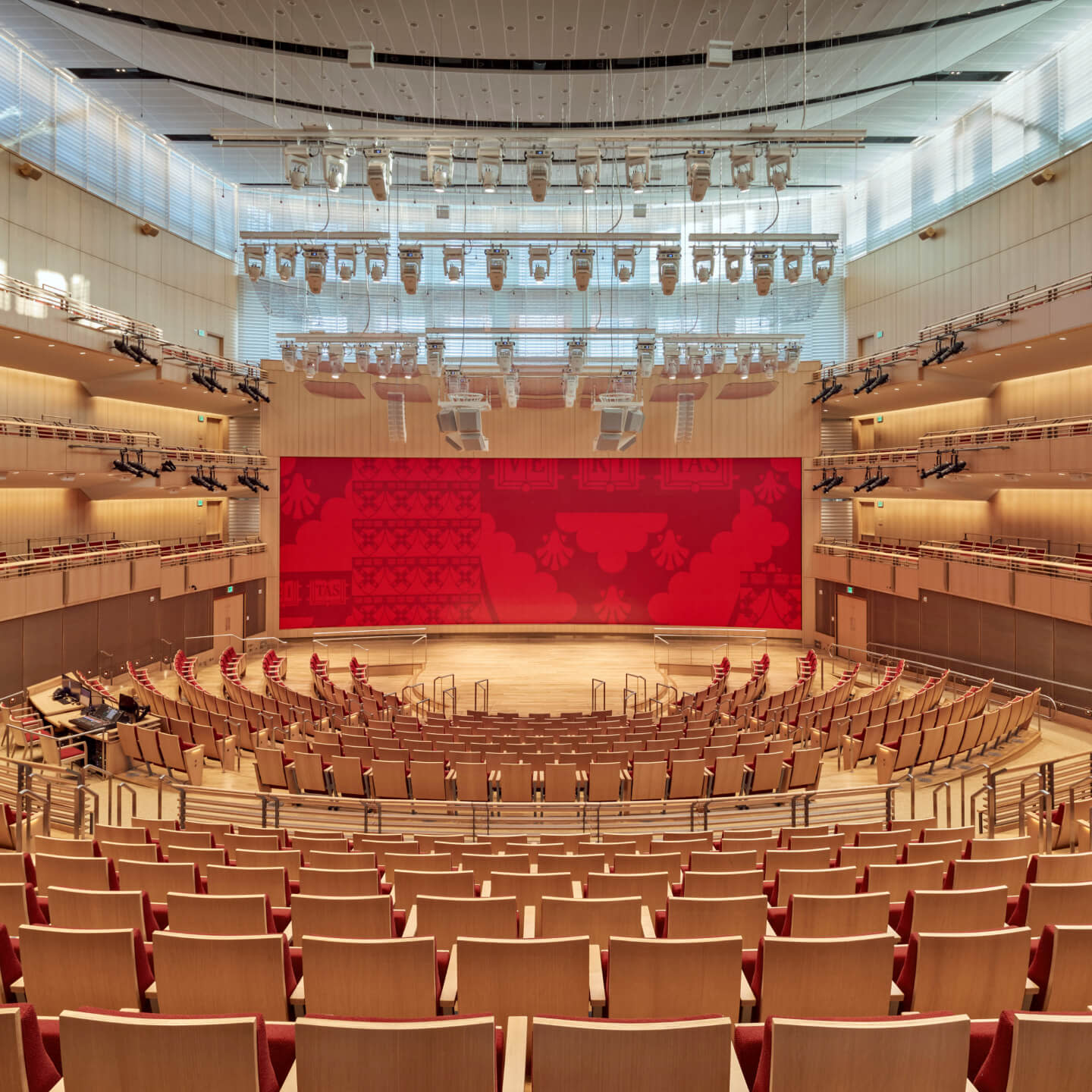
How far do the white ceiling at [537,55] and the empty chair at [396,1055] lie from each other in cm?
1383

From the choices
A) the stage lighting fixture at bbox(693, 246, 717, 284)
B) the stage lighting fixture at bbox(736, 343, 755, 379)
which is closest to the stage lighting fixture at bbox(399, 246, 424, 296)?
the stage lighting fixture at bbox(693, 246, 717, 284)

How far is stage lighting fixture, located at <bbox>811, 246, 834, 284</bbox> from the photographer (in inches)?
451

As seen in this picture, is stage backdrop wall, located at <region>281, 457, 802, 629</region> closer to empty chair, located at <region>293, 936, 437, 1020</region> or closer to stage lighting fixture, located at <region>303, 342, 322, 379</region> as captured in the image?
stage lighting fixture, located at <region>303, 342, 322, 379</region>

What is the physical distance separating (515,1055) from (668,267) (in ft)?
38.8

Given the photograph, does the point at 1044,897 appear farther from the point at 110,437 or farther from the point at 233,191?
the point at 233,191

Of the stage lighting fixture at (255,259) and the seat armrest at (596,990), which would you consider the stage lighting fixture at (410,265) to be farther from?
the seat armrest at (596,990)

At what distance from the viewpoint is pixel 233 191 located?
21703 mm

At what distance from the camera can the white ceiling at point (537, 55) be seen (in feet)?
39.8

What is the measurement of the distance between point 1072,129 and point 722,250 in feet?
31.3

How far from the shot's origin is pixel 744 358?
16.0 m

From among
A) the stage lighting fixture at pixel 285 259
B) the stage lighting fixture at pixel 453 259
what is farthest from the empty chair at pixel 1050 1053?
the stage lighting fixture at pixel 285 259

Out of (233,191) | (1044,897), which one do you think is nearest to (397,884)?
(1044,897)

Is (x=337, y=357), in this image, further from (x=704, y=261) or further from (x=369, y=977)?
(x=369, y=977)

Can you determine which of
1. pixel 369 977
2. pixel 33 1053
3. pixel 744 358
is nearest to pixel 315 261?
pixel 744 358
